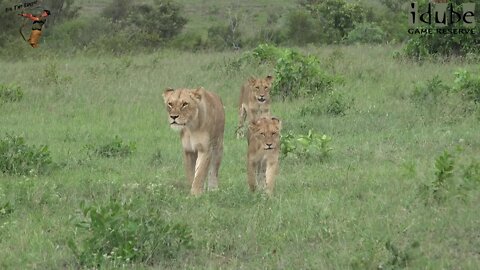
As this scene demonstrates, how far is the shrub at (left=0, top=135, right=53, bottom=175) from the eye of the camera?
9242 mm

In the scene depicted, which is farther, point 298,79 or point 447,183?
point 298,79

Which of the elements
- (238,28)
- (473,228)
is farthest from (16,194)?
(238,28)

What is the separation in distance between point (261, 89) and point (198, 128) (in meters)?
4.25

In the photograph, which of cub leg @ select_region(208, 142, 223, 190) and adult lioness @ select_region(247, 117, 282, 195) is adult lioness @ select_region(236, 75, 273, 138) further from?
adult lioness @ select_region(247, 117, 282, 195)

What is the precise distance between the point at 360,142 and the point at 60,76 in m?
8.78

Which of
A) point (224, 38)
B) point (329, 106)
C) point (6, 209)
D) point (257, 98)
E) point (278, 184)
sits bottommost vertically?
point (224, 38)

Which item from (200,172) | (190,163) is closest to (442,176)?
(200,172)

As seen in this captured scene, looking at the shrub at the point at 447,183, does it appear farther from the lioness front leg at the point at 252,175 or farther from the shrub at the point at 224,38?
the shrub at the point at 224,38

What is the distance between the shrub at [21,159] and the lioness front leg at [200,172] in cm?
195

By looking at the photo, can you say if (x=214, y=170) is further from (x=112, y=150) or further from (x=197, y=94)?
(x=112, y=150)

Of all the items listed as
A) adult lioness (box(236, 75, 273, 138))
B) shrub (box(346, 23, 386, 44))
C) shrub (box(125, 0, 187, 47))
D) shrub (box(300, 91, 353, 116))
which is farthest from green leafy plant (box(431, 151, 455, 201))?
shrub (box(125, 0, 187, 47))

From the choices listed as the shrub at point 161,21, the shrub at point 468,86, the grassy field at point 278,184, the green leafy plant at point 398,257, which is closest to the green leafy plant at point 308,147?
the grassy field at point 278,184

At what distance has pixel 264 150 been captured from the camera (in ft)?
26.4

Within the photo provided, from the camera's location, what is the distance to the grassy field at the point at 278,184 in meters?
5.95
